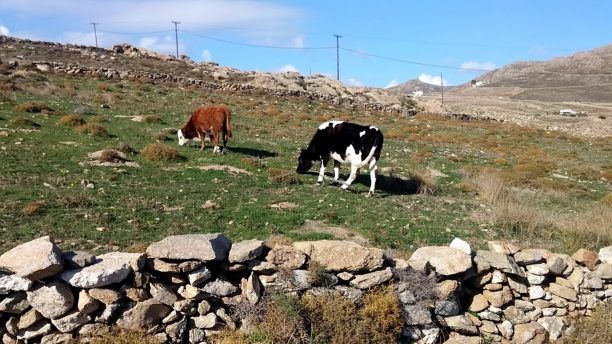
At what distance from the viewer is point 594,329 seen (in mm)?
8406

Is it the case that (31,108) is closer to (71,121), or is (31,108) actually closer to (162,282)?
(71,121)

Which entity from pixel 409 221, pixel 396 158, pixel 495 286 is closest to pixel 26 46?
pixel 396 158

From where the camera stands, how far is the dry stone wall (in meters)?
6.50

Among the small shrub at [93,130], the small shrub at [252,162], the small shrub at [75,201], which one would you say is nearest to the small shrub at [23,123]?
the small shrub at [93,130]

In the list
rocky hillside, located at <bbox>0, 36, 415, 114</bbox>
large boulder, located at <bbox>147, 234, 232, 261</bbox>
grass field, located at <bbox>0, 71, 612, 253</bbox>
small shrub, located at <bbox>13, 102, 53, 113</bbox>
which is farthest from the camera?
rocky hillside, located at <bbox>0, 36, 415, 114</bbox>

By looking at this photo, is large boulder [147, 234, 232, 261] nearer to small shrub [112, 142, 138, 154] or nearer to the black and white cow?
the black and white cow

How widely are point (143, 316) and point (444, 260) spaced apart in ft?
15.1

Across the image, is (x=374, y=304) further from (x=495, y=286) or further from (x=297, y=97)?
(x=297, y=97)

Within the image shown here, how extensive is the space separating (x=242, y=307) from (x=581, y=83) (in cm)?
17078

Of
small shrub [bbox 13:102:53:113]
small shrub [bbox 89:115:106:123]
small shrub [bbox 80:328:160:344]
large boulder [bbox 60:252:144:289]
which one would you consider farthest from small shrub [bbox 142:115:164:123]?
small shrub [bbox 80:328:160:344]

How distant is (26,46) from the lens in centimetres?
6638

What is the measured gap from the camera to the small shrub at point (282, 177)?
1627cm

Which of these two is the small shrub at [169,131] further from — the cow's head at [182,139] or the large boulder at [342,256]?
the large boulder at [342,256]

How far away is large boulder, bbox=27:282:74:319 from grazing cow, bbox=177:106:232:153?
14225 millimetres
